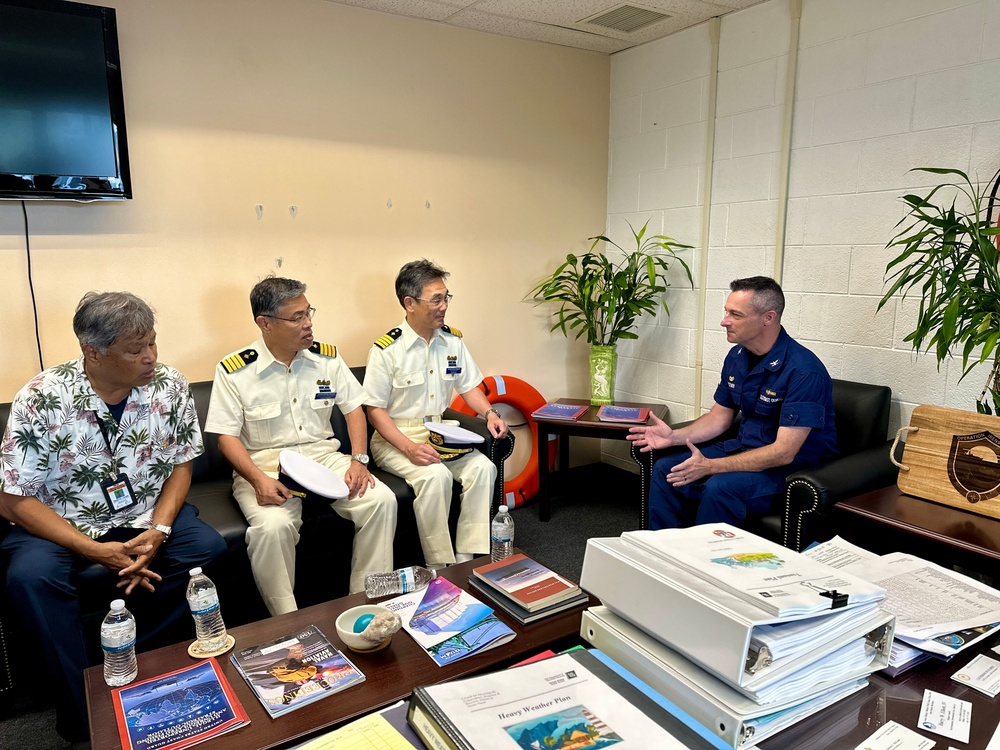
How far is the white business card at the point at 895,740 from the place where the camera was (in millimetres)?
1096

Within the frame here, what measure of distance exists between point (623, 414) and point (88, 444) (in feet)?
7.78

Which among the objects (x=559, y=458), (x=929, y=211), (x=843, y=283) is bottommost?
(x=559, y=458)

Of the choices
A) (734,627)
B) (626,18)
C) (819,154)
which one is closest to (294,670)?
(734,627)

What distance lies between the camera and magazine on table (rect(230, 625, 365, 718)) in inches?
55.2

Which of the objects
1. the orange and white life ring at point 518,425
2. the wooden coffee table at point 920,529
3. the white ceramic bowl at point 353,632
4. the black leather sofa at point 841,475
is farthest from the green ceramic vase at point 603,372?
the white ceramic bowl at point 353,632

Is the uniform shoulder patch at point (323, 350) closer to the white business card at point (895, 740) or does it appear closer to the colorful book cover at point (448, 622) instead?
the colorful book cover at point (448, 622)

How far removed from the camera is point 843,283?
9.82 feet

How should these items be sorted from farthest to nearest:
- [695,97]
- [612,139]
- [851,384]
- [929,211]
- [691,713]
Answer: [612,139]
[695,97]
[851,384]
[929,211]
[691,713]

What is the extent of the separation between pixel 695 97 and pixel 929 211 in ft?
4.53

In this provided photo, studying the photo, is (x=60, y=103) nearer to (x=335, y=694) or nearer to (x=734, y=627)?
(x=335, y=694)

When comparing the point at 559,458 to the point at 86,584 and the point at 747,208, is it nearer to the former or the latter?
the point at 747,208

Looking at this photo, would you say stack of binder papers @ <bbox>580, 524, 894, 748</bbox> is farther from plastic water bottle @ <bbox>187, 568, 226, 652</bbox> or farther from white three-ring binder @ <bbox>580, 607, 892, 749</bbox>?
plastic water bottle @ <bbox>187, 568, 226, 652</bbox>

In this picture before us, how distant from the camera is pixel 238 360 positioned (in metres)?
→ 2.70

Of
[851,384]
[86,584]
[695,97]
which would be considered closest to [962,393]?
[851,384]
